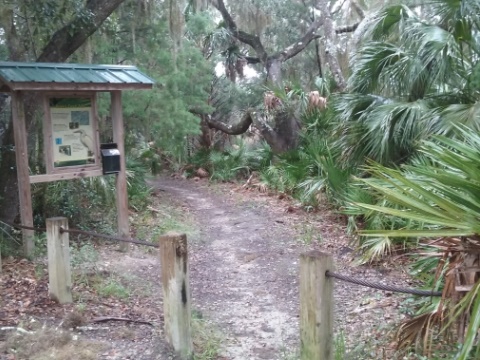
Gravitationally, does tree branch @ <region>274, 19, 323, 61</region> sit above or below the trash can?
above

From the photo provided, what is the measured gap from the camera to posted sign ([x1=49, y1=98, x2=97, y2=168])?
6523 millimetres

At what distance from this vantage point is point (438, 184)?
2783mm

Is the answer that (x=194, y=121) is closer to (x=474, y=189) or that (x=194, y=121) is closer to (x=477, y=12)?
(x=477, y=12)

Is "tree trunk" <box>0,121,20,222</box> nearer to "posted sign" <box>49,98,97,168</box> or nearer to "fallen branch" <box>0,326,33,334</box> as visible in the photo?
"posted sign" <box>49,98,97,168</box>

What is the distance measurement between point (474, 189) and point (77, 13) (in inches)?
219

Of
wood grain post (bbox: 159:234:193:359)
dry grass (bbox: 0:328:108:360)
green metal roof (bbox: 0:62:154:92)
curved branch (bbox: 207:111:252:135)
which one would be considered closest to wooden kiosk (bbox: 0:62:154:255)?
green metal roof (bbox: 0:62:154:92)

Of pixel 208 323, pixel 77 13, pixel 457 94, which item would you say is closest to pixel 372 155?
pixel 457 94

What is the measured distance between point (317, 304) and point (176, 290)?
1281 millimetres

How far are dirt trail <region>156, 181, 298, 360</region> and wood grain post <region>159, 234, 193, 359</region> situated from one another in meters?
0.62

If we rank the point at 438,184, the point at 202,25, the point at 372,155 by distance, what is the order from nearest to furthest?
the point at 438,184
the point at 372,155
the point at 202,25

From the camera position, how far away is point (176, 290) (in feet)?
12.4

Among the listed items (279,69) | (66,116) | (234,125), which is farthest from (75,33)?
(279,69)

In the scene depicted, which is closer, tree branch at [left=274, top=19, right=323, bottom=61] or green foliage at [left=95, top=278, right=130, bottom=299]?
green foliage at [left=95, top=278, right=130, bottom=299]

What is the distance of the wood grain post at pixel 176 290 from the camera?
376 cm
